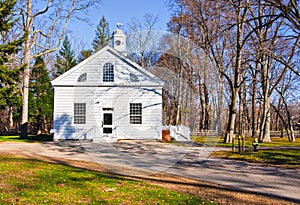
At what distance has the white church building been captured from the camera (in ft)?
63.5

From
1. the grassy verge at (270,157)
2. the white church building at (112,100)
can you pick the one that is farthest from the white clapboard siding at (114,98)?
the grassy verge at (270,157)

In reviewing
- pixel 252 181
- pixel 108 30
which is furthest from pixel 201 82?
pixel 108 30

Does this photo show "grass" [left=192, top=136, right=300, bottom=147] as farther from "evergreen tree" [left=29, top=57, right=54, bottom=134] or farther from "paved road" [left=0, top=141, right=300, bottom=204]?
"evergreen tree" [left=29, top=57, right=54, bottom=134]

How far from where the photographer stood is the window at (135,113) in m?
19.8

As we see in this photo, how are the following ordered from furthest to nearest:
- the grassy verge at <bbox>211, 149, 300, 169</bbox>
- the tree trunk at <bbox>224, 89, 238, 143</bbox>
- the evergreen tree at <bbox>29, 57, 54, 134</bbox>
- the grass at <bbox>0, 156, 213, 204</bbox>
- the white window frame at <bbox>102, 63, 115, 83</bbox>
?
the evergreen tree at <bbox>29, 57, 54, 134</bbox>, the white window frame at <bbox>102, 63, 115, 83</bbox>, the tree trunk at <bbox>224, 89, 238, 143</bbox>, the grassy verge at <bbox>211, 149, 300, 169</bbox>, the grass at <bbox>0, 156, 213, 204</bbox>

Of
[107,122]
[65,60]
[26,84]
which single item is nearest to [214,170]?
[107,122]

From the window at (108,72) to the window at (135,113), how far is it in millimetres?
2407

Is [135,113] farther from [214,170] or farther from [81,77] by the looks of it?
[214,170]

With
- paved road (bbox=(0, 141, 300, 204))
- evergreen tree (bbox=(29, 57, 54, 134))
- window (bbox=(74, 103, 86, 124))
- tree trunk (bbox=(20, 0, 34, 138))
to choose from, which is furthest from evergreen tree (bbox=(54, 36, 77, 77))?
paved road (bbox=(0, 141, 300, 204))

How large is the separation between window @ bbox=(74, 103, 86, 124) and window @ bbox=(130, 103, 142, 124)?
10.7 feet

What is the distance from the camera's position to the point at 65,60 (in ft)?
148

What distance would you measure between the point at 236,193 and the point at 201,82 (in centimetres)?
355

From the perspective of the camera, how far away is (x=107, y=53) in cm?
2008

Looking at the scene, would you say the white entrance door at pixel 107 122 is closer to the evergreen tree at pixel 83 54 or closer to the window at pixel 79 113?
the window at pixel 79 113
